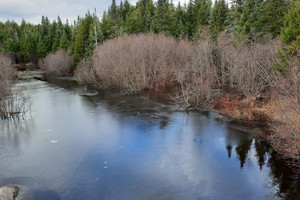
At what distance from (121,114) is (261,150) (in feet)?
37.5

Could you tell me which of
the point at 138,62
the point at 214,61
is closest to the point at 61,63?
the point at 138,62

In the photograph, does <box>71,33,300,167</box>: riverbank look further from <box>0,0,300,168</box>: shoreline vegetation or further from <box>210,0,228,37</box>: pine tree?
<box>210,0,228,37</box>: pine tree

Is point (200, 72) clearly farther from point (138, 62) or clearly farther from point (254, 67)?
point (138, 62)

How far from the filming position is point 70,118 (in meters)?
20.0

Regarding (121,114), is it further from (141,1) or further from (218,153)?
(141,1)

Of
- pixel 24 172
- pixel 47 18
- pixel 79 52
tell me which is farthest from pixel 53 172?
pixel 47 18

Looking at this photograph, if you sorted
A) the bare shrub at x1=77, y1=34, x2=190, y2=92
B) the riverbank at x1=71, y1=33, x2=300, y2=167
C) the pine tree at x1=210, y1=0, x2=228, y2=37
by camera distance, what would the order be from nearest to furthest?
the riverbank at x1=71, y1=33, x2=300, y2=167 < the bare shrub at x1=77, y1=34, x2=190, y2=92 < the pine tree at x1=210, y1=0, x2=228, y2=37

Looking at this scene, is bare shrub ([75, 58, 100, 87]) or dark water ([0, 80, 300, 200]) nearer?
dark water ([0, 80, 300, 200])

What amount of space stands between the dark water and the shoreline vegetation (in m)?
1.70

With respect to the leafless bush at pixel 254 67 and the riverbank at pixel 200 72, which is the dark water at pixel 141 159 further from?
the leafless bush at pixel 254 67

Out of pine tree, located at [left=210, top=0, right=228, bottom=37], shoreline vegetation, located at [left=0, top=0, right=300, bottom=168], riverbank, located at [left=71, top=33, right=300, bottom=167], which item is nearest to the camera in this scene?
shoreline vegetation, located at [left=0, top=0, right=300, bottom=168]

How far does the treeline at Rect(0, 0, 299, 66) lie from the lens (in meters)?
36.2

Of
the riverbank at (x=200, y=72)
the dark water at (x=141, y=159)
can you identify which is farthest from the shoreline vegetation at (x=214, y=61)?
the dark water at (x=141, y=159)

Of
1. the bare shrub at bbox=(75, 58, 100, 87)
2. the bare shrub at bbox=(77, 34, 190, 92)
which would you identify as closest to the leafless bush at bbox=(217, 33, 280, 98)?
the bare shrub at bbox=(77, 34, 190, 92)
